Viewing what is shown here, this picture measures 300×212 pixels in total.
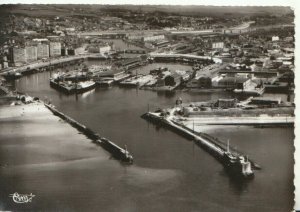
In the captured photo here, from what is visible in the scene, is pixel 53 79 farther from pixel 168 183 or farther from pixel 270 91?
pixel 270 91

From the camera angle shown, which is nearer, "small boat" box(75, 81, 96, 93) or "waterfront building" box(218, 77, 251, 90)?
"waterfront building" box(218, 77, 251, 90)

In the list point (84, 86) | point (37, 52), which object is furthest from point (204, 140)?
point (37, 52)

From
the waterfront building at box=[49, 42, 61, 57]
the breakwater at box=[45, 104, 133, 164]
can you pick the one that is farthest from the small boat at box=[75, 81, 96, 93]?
the waterfront building at box=[49, 42, 61, 57]

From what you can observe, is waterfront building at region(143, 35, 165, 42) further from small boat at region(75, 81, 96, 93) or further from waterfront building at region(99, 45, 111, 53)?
small boat at region(75, 81, 96, 93)

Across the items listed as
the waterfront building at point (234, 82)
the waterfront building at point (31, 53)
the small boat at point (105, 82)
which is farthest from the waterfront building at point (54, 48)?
the waterfront building at point (234, 82)

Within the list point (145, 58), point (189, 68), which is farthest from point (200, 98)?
point (145, 58)

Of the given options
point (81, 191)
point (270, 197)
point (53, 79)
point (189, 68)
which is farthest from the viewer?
point (53, 79)
